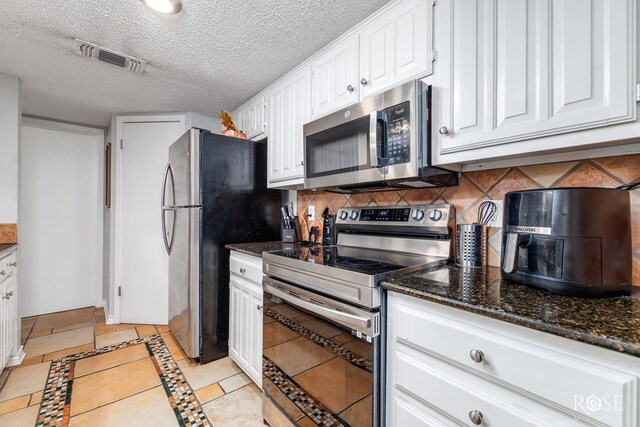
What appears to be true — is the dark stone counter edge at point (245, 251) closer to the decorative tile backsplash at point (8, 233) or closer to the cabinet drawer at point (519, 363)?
the cabinet drawer at point (519, 363)

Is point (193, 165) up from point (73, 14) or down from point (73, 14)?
down

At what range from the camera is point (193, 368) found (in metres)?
2.12

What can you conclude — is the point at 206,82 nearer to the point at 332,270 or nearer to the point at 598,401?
the point at 332,270

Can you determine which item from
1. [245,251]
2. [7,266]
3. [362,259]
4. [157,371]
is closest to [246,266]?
[245,251]

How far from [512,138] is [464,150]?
17 centimetres

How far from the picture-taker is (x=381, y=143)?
135 centimetres

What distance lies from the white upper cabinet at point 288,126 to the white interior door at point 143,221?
1.35 metres

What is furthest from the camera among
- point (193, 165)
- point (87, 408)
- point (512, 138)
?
point (193, 165)

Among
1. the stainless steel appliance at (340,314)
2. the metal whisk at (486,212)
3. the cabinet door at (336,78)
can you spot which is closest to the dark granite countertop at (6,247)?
the stainless steel appliance at (340,314)

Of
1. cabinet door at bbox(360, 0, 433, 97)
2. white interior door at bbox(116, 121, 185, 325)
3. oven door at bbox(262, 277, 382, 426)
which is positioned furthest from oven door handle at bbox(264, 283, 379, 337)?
white interior door at bbox(116, 121, 185, 325)

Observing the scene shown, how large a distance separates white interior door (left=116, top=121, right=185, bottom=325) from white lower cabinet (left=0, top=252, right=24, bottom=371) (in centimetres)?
86

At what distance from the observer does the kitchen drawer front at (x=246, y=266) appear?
178 centimetres

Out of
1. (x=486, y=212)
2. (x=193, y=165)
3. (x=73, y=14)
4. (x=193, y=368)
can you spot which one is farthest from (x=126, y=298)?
(x=486, y=212)

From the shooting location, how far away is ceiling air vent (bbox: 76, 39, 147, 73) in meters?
1.82
